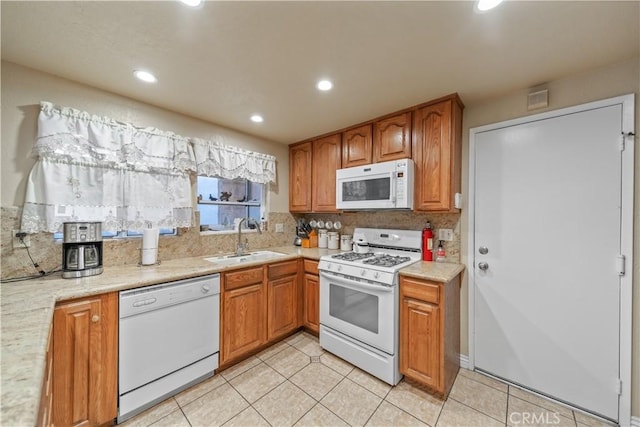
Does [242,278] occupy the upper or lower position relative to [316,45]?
lower

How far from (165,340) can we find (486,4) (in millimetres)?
2647

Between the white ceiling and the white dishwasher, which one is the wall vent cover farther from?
the white dishwasher

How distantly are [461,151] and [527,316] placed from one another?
1396 millimetres

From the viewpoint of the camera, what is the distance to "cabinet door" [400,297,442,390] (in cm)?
175

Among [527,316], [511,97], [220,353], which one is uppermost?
[511,97]

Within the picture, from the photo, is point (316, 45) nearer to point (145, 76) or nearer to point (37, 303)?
point (145, 76)

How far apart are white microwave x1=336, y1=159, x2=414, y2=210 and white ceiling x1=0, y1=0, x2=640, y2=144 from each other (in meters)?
0.59

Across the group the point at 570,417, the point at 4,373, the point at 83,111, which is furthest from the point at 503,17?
the point at 83,111

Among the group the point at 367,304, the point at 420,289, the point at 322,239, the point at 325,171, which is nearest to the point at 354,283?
the point at 367,304

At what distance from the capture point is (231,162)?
2.70 meters

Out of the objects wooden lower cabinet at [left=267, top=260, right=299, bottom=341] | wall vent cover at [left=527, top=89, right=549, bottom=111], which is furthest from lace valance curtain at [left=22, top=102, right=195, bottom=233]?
wall vent cover at [left=527, top=89, right=549, bottom=111]

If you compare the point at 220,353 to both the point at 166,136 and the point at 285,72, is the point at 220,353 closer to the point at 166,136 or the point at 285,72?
the point at 166,136

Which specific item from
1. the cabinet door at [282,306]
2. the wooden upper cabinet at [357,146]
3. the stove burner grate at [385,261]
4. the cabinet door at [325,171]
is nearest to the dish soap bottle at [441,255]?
the stove burner grate at [385,261]

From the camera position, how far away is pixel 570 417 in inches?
63.3
